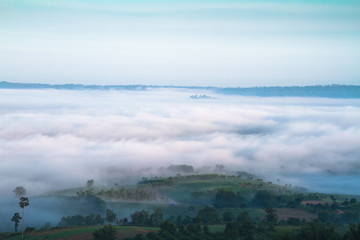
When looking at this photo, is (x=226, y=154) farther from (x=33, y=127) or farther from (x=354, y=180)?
(x=33, y=127)

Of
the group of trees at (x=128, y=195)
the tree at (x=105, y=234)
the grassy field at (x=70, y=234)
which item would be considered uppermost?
the group of trees at (x=128, y=195)

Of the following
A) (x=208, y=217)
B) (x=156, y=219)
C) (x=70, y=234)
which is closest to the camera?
(x=70, y=234)

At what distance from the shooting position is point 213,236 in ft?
163

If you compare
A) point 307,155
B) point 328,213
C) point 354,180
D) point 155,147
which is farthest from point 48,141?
point 328,213

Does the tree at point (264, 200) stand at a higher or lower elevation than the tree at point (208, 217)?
higher

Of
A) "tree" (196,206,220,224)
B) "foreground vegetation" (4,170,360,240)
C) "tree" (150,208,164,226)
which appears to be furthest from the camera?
"tree" (150,208,164,226)

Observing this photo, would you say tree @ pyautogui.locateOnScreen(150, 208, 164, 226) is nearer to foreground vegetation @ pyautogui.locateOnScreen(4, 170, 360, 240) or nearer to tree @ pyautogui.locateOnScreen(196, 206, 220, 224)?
foreground vegetation @ pyautogui.locateOnScreen(4, 170, 360, 240)

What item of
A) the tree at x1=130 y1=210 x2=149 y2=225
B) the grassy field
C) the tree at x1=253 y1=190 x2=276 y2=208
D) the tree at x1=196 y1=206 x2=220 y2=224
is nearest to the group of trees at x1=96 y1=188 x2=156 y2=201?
the tree at x1=253 y1=190 x2=276 y2=208

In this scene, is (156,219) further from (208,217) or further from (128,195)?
(128,195)

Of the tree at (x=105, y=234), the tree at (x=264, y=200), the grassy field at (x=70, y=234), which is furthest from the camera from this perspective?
the tree at (x=264, y=200)

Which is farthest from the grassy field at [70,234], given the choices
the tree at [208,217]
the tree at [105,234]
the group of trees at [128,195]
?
the group of trees at [128,195]

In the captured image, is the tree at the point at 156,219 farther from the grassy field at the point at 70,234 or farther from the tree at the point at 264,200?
the tree at the point at 264,200

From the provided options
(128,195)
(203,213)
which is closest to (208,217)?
(203,213)

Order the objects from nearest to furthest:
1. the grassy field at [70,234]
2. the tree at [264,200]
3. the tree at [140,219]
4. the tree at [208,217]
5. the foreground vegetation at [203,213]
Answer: the foreground vegetation at [203,213], the grassy field at [70,234], the tree at [208,217], the tree at [140,219], the tree at [264,200]
